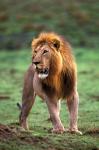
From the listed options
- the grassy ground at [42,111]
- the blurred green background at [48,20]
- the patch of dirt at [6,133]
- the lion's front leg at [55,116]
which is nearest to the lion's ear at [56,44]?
the lion's front leg at [55,116]

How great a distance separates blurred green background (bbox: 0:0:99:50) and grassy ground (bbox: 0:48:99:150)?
12.6ft

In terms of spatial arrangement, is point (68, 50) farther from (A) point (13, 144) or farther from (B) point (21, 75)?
(B) point (21, 75)

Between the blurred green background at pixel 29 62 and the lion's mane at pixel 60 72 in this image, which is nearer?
the blurred green background at pixel 29 62

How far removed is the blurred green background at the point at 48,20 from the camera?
35625 millimetres

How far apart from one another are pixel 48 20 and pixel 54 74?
31.2 metres

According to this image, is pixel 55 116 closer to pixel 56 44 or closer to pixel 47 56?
pixel 47 56

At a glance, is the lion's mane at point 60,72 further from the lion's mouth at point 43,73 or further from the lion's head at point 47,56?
the lion's mouth at point 43,73

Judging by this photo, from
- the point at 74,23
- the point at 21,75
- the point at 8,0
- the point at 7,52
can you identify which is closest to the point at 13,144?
the point at 21,75

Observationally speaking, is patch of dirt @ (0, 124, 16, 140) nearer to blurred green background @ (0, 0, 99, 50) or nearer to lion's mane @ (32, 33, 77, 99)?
lion's mane @ (32, 33, 77, 99)

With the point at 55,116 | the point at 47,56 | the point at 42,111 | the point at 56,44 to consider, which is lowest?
the point at 42,111

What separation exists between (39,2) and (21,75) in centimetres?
2355

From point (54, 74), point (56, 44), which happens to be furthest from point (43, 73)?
point (56, 44)

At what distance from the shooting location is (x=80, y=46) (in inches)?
1329

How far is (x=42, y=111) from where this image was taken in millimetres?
14008
